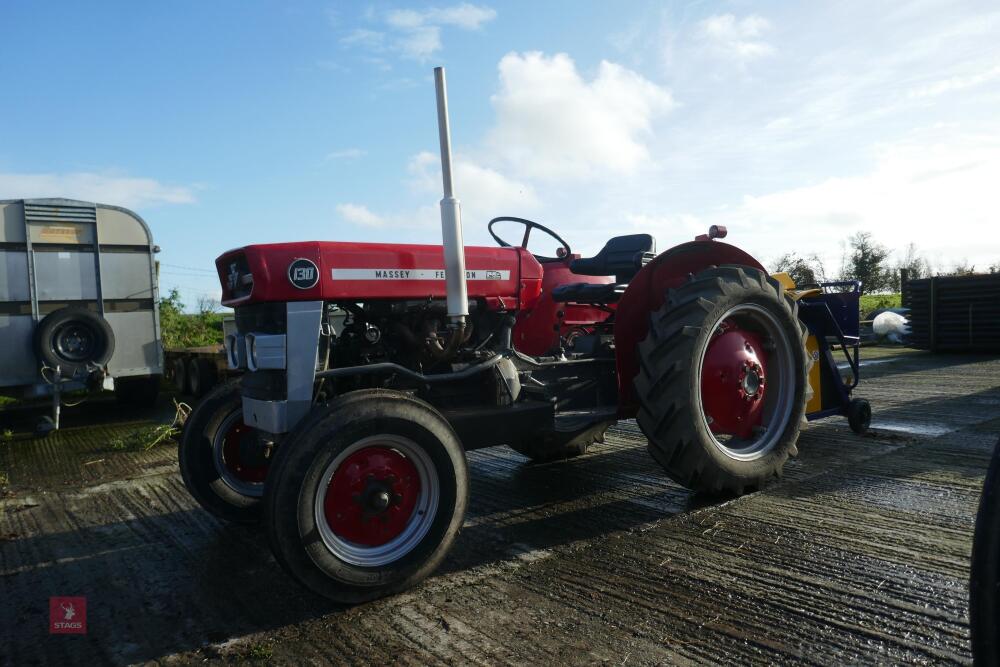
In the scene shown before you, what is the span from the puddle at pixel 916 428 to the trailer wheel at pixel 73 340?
25.5 ft

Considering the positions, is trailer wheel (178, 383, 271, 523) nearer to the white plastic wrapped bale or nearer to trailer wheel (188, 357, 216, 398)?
trailer wheel (188, 357, 216, 398)

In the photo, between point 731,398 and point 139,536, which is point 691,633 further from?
point 139,536

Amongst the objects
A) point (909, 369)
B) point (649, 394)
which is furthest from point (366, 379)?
point (909, 369)

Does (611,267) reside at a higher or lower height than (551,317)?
higher

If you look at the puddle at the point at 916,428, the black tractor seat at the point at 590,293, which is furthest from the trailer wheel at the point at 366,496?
the puddle at the point at 916,428

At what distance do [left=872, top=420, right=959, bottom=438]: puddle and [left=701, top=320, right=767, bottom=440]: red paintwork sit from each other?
2278 mm

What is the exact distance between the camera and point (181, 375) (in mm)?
9859

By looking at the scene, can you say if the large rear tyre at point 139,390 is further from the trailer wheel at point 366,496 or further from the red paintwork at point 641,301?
the trailer wheel at point 366,496

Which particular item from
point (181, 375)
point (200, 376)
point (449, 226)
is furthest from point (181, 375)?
point (449, 226)

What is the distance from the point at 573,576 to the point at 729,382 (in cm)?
155

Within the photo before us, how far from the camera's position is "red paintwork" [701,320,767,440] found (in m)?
3.75

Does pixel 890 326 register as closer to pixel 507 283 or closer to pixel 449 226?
pixel 507 283

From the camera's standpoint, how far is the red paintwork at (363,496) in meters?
2.65

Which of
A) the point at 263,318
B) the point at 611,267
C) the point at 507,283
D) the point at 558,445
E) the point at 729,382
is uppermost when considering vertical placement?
the point at 611,267
